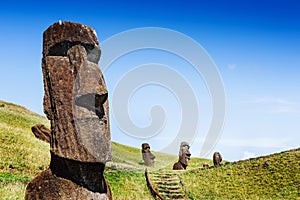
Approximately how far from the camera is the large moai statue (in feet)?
27.4

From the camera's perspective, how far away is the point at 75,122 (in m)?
8.34

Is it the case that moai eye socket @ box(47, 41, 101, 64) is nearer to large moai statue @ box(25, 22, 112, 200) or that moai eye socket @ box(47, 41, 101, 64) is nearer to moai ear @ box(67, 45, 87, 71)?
large moai statue @ box(25, 22, 112, 200)

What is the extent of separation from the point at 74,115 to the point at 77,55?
145 centimetres

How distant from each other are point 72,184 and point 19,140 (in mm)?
20819

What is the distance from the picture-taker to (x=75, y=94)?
8461 mm

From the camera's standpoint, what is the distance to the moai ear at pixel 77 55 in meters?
8.69

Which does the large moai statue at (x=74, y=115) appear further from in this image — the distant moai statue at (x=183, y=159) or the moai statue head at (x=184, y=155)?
the moai statue head at (x=184, y=155)

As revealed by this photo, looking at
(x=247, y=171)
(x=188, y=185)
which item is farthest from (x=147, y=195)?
(x=247, y=171)

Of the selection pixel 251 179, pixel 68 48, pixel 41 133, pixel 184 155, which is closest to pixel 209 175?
pixel 251 179

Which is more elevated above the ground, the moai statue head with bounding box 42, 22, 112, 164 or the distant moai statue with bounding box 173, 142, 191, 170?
the distant moai statue with bounding box 173, 142, 191, 170

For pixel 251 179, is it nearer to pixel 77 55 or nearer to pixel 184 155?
pixel 184 155

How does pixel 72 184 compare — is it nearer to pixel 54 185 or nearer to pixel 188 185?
pixel 54 185

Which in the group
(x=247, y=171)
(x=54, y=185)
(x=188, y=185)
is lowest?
(x=54, y=185)

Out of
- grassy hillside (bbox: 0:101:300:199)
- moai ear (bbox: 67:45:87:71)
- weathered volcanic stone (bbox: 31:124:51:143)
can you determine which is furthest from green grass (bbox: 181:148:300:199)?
moai ear (bbox: 67:45:87:71)
